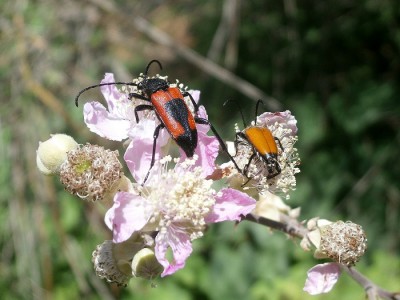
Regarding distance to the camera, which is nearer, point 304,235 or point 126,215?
point 126,215

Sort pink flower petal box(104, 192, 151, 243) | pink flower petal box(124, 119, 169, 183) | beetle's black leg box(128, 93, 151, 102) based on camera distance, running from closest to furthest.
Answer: pink flower petal box(104, 192, 151, 243) < pink flower petal box(124, 119, 169, 183) < beetle's black leg box(128, 93, 151, 102)

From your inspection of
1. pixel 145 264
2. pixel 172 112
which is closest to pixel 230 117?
pixel 172 112

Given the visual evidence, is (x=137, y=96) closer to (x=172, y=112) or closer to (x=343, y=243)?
(x=172, y=112)

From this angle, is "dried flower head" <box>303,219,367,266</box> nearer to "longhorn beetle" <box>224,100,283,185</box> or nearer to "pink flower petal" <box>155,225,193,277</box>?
"longhorn beetle" <box>224,100,283,185</box>

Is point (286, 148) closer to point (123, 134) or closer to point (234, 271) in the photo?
point (123, 134)

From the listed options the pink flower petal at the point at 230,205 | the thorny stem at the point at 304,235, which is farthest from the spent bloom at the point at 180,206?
the thorny stem at the point at 304,235

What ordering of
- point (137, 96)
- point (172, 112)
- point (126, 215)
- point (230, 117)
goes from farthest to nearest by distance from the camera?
point (230, 117)
point (137, 96)
point (172, 112)
point (126, 215)

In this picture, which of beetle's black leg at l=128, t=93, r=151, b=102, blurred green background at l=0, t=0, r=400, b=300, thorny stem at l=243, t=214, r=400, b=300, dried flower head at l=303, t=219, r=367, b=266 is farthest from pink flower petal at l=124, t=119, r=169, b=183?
A: blurred green background at l=0, t=0, r=400, b=300
